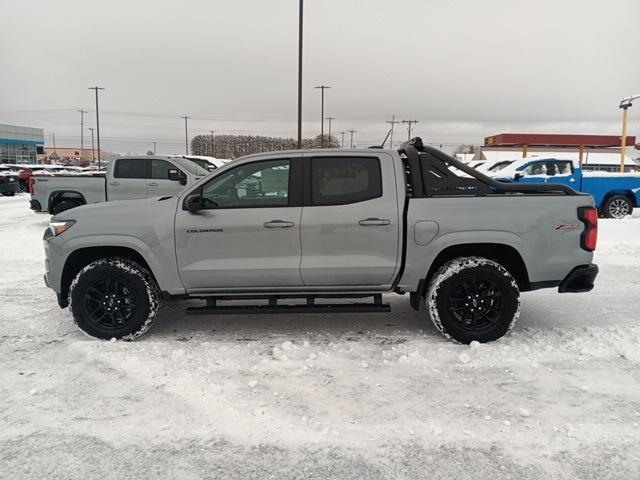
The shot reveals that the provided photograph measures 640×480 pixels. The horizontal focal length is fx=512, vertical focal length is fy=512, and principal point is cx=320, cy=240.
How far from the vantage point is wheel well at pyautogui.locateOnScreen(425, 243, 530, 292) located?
4734 millimetres

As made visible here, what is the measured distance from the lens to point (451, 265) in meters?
4.63

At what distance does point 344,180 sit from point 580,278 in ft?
7.65

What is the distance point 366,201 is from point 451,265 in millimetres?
962

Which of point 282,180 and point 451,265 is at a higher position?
point 282,180

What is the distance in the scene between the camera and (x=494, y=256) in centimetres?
488

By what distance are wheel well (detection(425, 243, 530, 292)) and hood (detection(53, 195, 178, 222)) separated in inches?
99.5

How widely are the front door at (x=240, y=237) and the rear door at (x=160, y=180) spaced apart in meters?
7.89

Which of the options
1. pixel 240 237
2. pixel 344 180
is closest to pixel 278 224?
pixel 240 237

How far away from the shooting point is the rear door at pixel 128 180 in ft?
40.2

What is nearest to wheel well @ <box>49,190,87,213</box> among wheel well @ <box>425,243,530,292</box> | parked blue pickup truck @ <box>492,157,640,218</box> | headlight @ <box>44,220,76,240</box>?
headlight @ <box>44,220,76,240</box>

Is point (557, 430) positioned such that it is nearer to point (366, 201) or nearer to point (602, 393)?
point (602, 393)

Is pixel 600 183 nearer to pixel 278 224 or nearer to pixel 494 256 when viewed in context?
pixel 494 256

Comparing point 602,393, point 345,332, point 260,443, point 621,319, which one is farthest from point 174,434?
point 621,319

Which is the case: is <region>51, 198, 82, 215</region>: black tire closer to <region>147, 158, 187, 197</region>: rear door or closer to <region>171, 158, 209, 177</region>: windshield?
<region>147, 158, 187, 197</region>: rear door
